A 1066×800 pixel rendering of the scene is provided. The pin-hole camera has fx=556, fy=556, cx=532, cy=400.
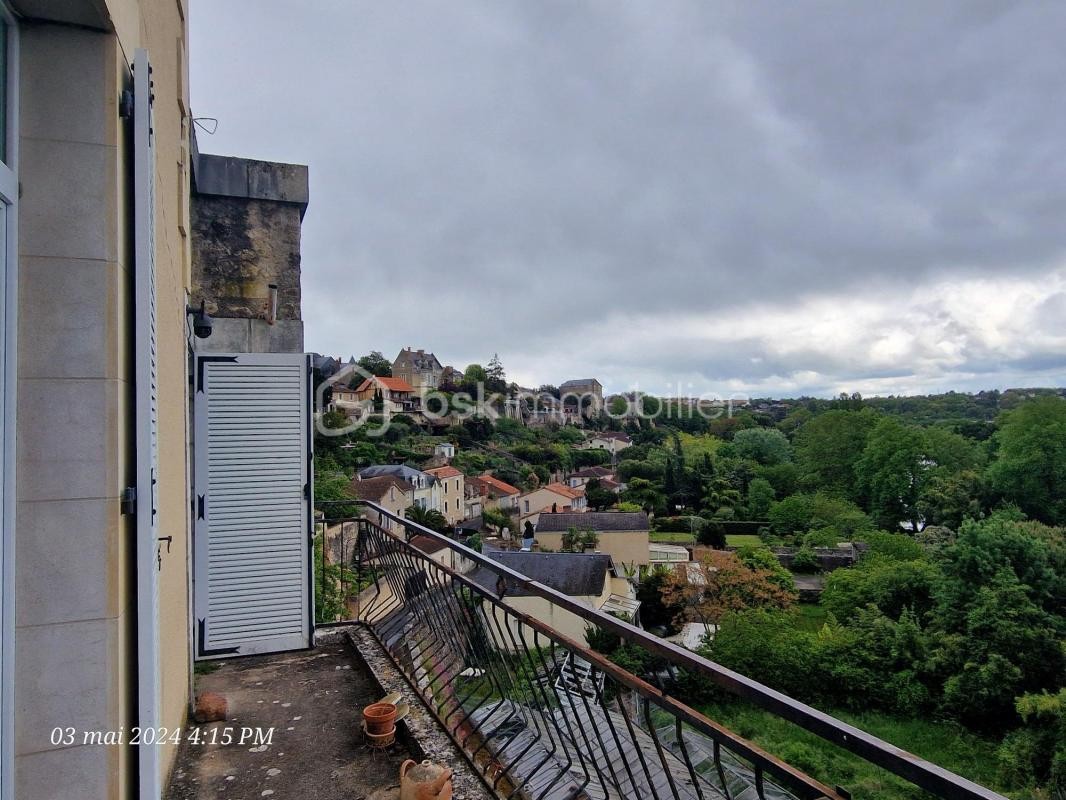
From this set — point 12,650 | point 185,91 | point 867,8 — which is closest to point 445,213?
point 867,8

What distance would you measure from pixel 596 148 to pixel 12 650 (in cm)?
1348

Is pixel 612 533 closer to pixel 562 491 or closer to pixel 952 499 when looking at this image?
pixel 562 491

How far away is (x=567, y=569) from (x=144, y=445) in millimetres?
17823

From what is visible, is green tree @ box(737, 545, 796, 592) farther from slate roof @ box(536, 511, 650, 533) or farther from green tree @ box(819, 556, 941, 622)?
slate roof @ box(536, 511, 650, 533)

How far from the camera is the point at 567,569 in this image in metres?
18.1

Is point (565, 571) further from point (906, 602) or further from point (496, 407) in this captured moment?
point (496, 407)

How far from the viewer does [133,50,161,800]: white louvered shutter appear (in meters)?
1.20

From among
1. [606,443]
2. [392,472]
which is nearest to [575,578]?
[392,472]

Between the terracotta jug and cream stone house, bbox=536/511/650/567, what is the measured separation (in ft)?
75.7

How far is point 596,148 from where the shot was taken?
12.7m

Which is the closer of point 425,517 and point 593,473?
point 425,517

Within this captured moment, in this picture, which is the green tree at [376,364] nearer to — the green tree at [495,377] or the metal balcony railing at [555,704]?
the green tree at [495,377]

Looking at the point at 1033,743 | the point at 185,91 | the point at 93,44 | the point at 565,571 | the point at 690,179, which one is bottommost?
the point at 1033,743

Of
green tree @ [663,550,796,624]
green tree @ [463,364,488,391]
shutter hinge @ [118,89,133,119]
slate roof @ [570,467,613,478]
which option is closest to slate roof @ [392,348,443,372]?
green tree @ [463,364,488,391]
